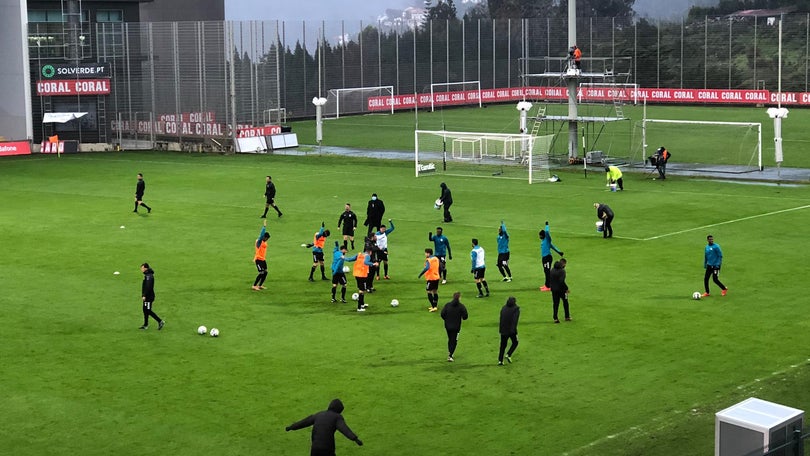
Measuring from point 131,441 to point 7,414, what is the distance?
9.77 ft

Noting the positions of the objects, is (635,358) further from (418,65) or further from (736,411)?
(418,65)

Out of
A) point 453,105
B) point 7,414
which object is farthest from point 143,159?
point 7,414

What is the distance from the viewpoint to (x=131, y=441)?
63.3ft

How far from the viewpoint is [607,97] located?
90812mm

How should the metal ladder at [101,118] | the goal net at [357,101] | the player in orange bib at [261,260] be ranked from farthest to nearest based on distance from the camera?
the goal net at [357,101]
the metal ladder at [101,118]
the player in orange bib at [261,260]

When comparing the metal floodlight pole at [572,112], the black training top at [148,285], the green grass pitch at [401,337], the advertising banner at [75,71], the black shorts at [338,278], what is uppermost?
the advertising banner at [75,71]

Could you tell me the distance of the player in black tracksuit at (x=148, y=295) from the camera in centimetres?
2638

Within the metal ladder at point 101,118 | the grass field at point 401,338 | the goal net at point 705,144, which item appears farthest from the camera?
the metal ladder at point 101,118

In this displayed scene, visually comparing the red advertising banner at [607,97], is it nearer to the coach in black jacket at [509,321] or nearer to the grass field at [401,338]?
the grass field at [401,338]

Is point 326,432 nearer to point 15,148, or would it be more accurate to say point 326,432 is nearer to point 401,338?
point 401,338

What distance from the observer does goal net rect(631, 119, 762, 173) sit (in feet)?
193

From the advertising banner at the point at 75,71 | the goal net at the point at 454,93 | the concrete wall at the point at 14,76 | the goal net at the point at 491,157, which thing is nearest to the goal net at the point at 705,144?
the goal net at the point at 491,157

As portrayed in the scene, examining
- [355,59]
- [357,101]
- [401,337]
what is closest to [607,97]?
[357,101]

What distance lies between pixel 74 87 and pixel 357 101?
28.4m
